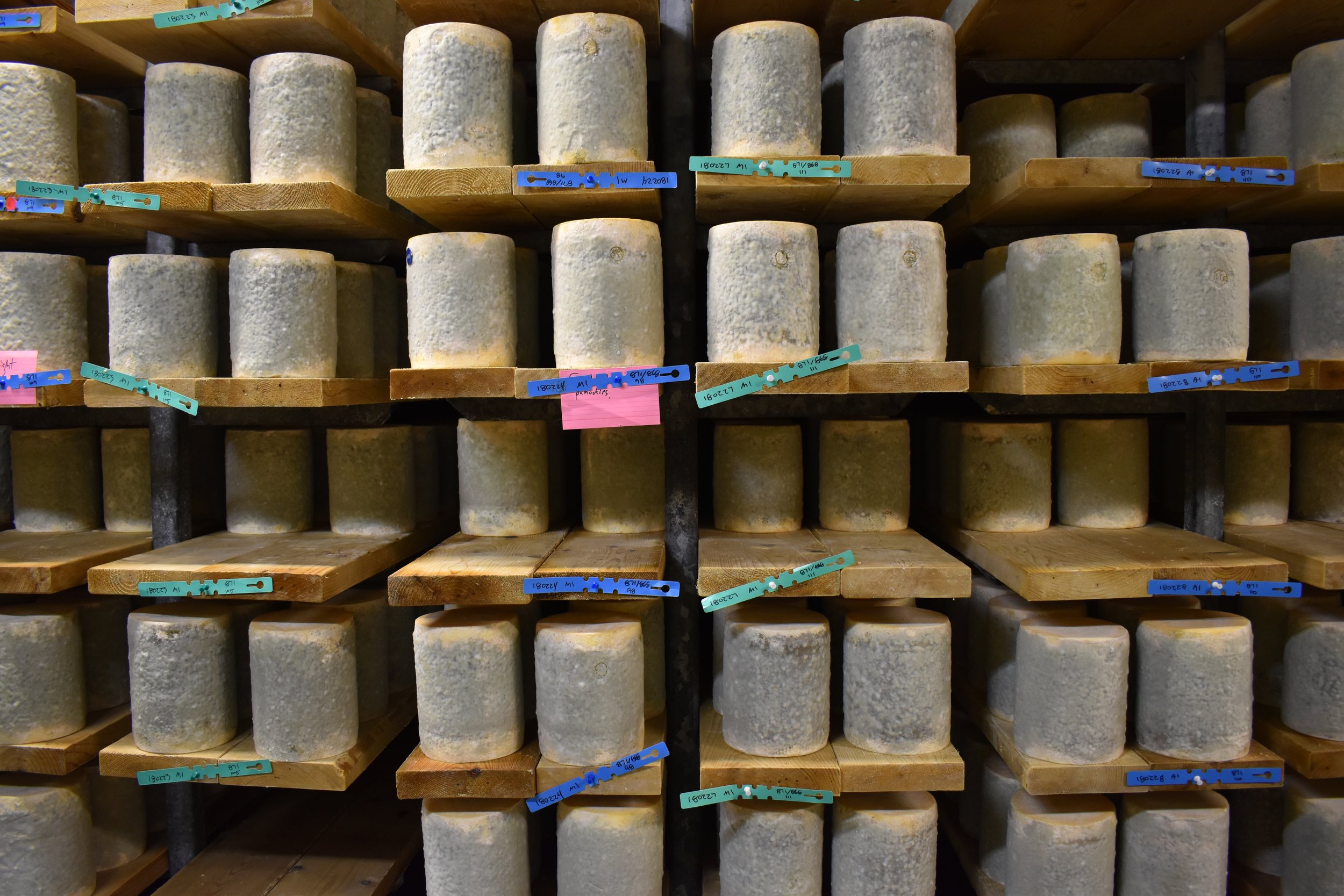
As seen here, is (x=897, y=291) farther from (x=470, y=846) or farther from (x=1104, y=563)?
(x=470, y=846)

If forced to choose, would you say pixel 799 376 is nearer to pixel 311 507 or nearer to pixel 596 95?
pixel 596 95

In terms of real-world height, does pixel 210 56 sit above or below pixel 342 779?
above

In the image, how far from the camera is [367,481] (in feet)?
6.61

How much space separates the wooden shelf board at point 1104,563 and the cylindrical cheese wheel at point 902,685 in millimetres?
196

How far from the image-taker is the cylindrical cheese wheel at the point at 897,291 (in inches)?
66.0

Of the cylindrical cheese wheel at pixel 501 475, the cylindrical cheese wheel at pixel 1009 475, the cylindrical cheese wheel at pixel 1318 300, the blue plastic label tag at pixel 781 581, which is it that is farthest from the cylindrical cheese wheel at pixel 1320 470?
the cylindrical cheese wheel at pixel 501 475

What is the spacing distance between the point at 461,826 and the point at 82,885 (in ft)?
3.28

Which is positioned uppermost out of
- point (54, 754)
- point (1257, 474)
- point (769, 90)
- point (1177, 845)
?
point (769, 90)

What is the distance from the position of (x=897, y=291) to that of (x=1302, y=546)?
1.09m

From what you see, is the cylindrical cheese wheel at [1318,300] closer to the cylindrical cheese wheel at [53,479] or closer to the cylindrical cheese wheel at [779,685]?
the cylindrical cheese wheel at [779,685]

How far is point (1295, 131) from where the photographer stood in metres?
1.90

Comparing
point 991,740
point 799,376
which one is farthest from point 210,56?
point 991,740

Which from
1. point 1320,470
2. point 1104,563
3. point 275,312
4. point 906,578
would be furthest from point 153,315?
point 1320,470

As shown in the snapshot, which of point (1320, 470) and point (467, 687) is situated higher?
point (1320, 470)
